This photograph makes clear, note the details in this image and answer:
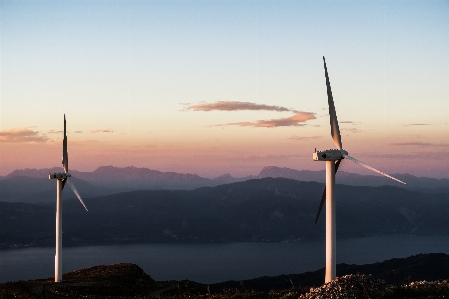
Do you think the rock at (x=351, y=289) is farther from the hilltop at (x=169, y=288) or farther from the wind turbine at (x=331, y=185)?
the wind turbine at (x=331, y=185)

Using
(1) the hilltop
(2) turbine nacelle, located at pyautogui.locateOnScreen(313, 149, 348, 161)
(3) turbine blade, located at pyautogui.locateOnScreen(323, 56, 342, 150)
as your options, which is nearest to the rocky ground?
(1) the hilltop

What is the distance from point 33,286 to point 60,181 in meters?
18.6

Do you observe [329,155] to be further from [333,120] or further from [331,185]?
[333,120]

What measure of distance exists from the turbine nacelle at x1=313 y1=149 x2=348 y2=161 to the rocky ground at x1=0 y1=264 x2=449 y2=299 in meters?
11.8

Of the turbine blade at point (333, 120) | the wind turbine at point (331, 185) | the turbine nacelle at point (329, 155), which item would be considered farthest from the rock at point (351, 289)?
the turbine blade at point (333, 120)

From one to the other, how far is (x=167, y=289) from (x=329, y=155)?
58.2 meters

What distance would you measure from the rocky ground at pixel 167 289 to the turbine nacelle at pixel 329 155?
11.8 meters

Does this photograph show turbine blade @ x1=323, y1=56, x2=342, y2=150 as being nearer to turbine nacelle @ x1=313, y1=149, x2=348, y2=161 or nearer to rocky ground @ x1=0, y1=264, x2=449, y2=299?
turbine nacelle @ x1=313, y1=149, x2=348, y2=161

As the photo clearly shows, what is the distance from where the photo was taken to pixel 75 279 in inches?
3610

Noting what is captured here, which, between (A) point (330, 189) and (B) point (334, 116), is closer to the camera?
(A) point (330, 189)

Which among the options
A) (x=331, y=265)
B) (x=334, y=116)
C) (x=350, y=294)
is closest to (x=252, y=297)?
(x=331, y=265)

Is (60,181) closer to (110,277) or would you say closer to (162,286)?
(110,277)

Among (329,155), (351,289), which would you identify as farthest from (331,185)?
(351,289)

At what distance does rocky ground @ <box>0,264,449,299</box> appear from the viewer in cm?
3959
